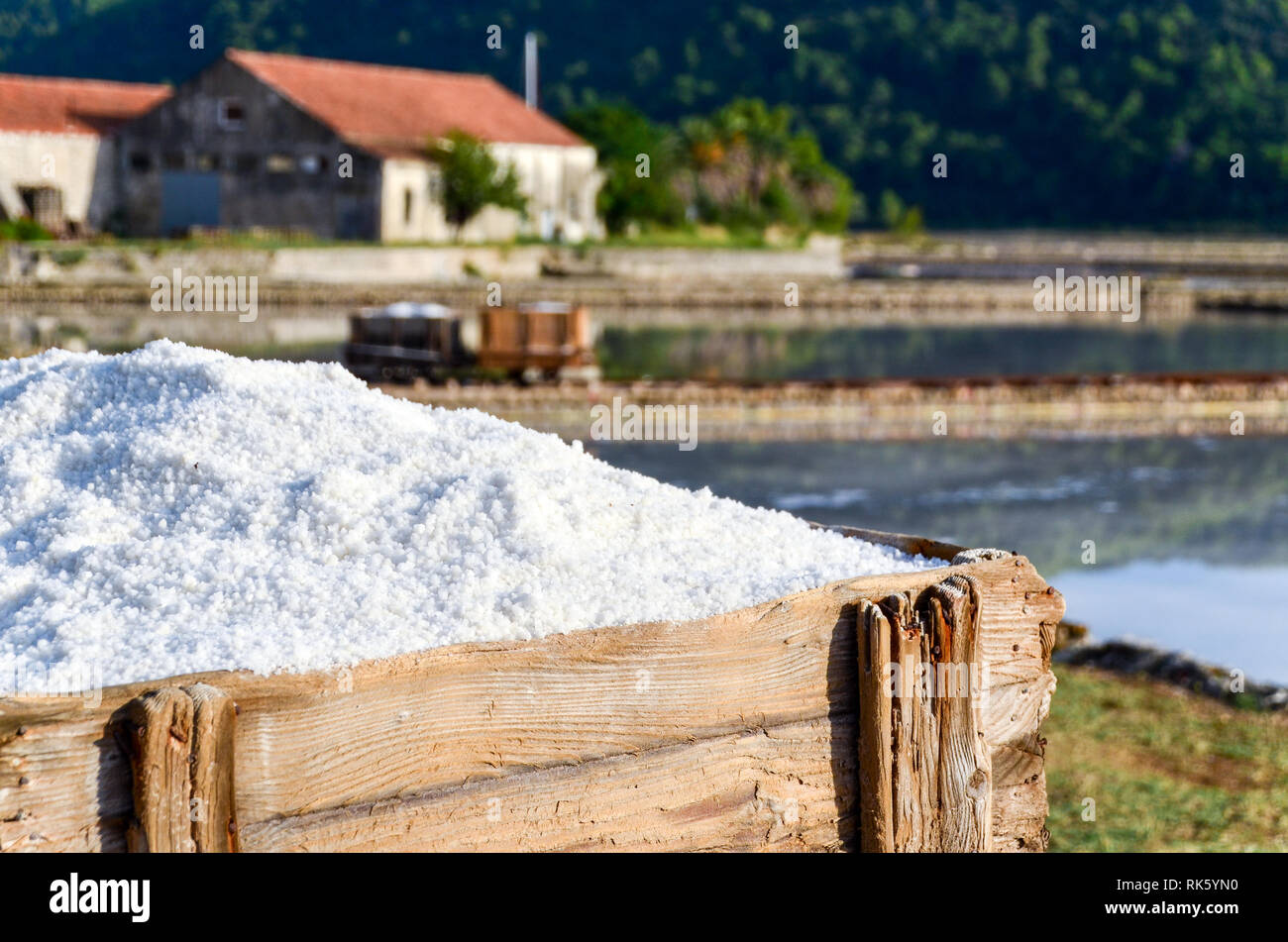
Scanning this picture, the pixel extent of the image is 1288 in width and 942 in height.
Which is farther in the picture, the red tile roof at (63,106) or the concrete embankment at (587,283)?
the red tile roof at (63,106)

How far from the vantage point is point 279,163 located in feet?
124

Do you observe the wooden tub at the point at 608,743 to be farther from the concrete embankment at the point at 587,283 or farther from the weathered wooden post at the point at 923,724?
the concrete embankment at the point at 587,283

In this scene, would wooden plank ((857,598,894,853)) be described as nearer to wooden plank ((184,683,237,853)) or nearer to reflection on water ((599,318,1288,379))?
wooden plank ((184,683,237,853))

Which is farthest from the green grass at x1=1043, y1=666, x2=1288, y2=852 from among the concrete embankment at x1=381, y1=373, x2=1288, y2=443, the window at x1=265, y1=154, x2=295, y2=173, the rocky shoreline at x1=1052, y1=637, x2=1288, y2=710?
the window at x1=265, y1=154, x2=295, y2=173

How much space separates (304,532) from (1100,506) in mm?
10261

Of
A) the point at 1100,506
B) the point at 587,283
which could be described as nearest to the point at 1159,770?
the point at 1100,506

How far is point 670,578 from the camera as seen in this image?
8.20 ft

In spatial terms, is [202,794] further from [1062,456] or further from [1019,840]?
[1062,456]

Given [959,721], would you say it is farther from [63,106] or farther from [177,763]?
[63,106]

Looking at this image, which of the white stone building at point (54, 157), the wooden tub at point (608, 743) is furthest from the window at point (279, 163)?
the wooden tub at point (608, 743)

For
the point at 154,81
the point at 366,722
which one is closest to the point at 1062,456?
the point at 366,722

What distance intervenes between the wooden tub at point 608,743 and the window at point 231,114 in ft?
124

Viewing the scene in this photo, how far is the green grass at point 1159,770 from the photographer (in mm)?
5719

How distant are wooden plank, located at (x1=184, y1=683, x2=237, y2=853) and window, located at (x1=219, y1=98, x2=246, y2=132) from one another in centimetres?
3818
